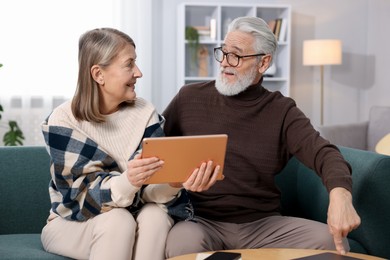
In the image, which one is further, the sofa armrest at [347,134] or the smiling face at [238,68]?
the sofa armrest at [347,134]

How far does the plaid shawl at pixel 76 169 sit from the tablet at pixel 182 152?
0.29m

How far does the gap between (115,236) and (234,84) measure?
789mm

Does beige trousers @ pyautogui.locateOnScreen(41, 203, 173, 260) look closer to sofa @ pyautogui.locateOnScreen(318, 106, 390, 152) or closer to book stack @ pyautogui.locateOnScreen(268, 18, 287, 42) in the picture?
sofa @ pyautogui.locateOnScreen(318, 106, 390, 152)

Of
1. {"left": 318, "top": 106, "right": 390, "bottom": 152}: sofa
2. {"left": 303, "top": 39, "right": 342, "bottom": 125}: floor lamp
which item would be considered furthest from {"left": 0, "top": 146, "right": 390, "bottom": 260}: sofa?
{"left": 303, "top": 39, "right": 342, "bottom": 125}: floor lamp

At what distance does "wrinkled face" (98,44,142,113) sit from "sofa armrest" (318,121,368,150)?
288 cm

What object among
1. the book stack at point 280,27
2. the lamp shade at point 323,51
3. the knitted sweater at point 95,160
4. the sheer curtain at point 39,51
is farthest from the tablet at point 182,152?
the book stack at point 280,27

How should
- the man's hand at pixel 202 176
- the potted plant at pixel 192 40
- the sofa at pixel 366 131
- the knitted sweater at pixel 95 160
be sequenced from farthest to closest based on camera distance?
the potted plant at pixel 192 40 < the sofa at pixel 366 131 < the knitted sweater at pixel 95 160 < the man's hand at pixel 202 176

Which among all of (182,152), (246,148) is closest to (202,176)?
(182,152)

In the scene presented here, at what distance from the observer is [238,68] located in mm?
2568

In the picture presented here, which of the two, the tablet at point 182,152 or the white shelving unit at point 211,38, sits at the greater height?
the white shelving unit at point 211,38

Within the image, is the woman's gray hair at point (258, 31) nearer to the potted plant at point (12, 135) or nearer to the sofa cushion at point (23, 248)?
the sofa cushion at point (23, 248)

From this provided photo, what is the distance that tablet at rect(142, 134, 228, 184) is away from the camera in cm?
183

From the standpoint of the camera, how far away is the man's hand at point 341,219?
1839 millimetres

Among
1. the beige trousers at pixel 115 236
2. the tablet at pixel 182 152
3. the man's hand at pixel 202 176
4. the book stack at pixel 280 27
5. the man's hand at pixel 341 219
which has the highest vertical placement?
the book stack at pixel 280 27
